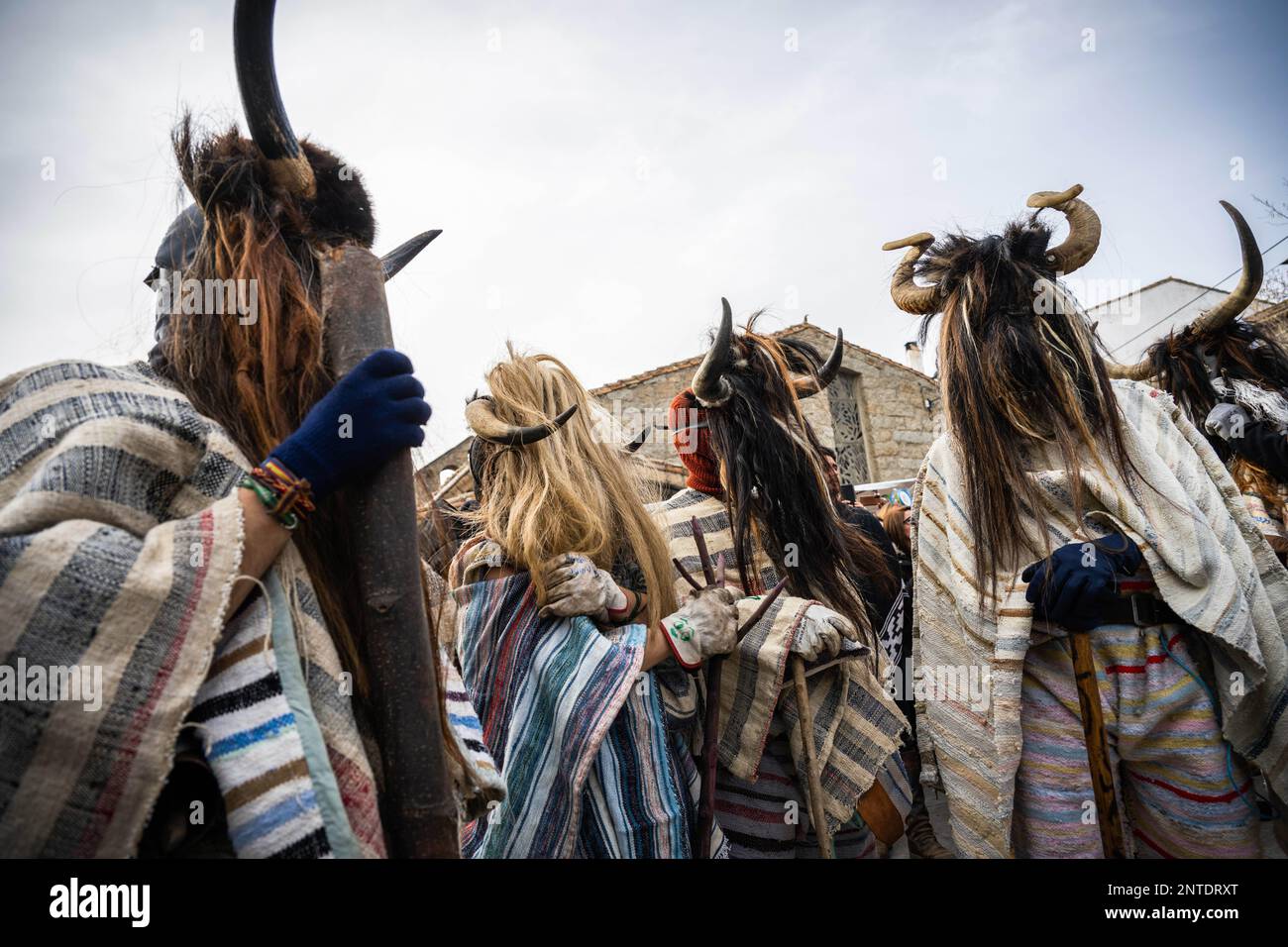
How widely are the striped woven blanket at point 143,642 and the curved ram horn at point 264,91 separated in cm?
49

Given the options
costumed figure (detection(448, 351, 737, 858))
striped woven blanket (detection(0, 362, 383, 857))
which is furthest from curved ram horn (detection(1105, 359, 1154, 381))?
striped woven blanket (detection(0, 362, 383, 857))

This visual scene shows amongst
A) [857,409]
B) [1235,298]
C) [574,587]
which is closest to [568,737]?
[574,587]

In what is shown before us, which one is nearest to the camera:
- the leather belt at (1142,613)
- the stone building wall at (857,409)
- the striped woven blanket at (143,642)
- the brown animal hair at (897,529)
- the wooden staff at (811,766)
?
the striped woven blanket at (143,642)

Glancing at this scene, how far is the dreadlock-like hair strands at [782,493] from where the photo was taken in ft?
9.39

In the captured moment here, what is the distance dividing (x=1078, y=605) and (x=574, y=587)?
59.7 inches

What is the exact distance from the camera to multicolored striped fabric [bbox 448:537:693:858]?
85.4 inches

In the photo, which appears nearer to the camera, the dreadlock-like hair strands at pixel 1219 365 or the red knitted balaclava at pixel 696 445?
the red knitted balaclava at pixel 696 445

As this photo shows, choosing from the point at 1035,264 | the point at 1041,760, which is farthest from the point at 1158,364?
the point at 1041,760

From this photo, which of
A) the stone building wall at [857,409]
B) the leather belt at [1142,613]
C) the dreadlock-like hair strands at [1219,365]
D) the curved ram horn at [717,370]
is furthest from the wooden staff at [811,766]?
the stone building wall at [857,409]

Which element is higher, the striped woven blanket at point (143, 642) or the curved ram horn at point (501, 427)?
the curved ram horn at point (501, 427)

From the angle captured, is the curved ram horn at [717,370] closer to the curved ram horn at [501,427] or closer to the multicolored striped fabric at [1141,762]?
the curved ram horn at [501,427]
